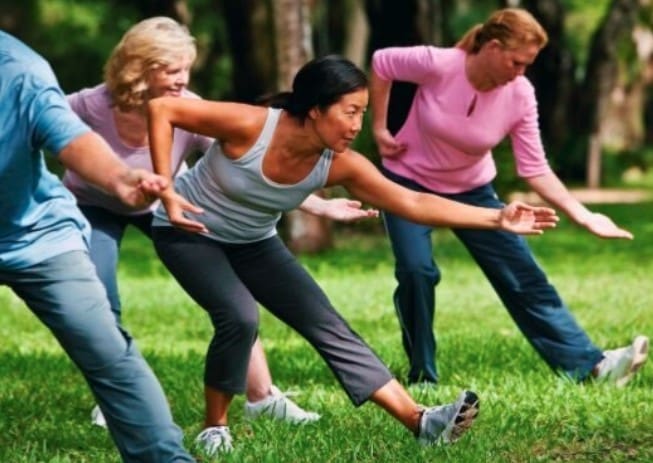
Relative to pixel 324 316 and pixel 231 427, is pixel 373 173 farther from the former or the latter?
pixel 231 427

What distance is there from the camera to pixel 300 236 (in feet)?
60.4

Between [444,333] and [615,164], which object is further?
[615,164]

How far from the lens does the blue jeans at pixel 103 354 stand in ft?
18.4

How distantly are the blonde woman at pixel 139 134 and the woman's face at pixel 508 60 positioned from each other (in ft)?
4.07

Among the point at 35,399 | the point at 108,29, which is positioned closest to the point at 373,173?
the point at 35,399

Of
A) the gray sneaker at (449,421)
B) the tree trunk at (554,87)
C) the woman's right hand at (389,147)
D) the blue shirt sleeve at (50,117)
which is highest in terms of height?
the blue shirt sleeve at (50,117)

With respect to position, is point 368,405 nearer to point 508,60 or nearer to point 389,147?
point 389,147

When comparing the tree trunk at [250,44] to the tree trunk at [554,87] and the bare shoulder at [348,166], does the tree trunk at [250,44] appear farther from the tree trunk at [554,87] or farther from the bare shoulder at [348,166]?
the bare shoulder at [348,166]

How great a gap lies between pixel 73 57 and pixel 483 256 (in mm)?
39952

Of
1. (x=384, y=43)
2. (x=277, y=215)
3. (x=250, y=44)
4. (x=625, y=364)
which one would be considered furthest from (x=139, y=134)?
(x=384, y=43)

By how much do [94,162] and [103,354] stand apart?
720 millimetres

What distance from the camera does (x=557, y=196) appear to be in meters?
8.30

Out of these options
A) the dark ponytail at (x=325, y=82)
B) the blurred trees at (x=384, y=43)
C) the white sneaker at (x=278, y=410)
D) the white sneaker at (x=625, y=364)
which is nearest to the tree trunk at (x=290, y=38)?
the blurred trees at (x=384, y=43)

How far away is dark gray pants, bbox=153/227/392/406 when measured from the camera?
6859mm
